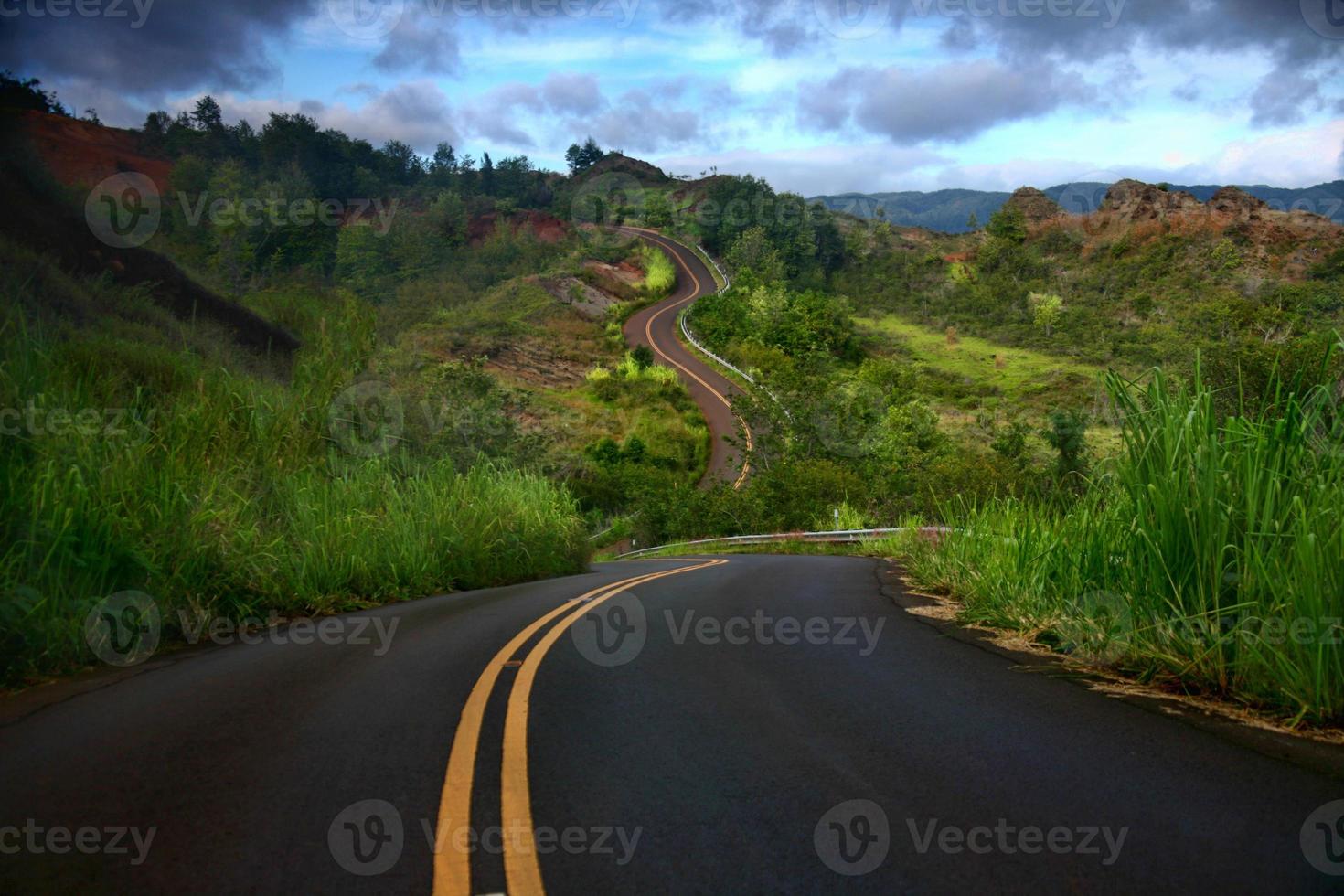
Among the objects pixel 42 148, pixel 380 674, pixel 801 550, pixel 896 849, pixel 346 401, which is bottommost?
pixel 801 550

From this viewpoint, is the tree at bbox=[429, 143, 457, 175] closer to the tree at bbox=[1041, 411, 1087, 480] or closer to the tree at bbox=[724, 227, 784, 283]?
the tree at bbox=[724, 227, 784, 283]

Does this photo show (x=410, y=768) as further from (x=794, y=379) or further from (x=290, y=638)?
(x=794, y=379)

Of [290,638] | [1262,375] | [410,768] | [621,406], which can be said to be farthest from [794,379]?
[410,768]

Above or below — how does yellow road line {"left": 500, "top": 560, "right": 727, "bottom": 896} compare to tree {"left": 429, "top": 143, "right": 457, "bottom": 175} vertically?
below

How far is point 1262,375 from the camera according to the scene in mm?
19484

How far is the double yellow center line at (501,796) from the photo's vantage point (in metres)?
3.40

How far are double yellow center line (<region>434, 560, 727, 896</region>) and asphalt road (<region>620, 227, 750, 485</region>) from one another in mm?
34237

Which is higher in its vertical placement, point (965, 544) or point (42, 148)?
point (42, 148)

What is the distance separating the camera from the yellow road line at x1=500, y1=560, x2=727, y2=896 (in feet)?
11.1

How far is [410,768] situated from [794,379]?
4090 centimetres

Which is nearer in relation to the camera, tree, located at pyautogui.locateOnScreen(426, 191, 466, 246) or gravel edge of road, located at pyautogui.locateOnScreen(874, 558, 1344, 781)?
gravel edge of road, located at pyautogui.locateOnScreen(874, 558, 1344, 781)

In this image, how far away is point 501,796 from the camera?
13.8ft

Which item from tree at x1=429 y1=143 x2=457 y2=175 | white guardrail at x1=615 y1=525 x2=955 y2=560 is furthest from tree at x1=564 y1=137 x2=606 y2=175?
white guardrail at x1=615 y1=525 x2=955 y2=560

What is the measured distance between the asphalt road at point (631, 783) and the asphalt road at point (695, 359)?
3411 cm
